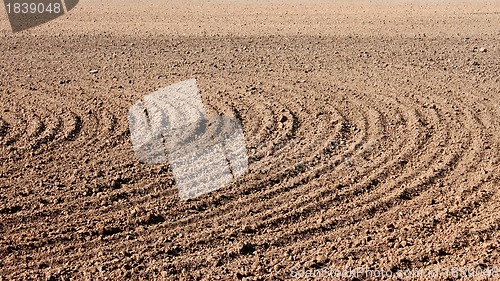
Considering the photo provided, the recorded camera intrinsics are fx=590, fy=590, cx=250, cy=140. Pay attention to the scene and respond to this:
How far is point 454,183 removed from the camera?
223 inches

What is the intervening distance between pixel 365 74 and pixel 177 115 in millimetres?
3112

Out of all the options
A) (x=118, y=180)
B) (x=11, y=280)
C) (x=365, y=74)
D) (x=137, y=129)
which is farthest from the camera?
(x=365, y=74)

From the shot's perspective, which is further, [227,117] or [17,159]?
[227,117]

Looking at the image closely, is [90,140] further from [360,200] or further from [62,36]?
[62,36]

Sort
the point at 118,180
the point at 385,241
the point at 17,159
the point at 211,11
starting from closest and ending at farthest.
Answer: the point at 385,241
the point at 118,180
the point at 17,159
the point at 211,11

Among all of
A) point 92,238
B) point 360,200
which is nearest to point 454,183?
point 360,200

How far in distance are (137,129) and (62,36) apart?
5258mm

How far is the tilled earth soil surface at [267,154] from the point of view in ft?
15.6

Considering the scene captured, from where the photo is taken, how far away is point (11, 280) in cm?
446

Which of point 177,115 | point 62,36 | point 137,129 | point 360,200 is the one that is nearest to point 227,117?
point 177,115

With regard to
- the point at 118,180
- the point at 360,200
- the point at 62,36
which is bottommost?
the point at 360,200

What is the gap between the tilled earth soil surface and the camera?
15.6 feet

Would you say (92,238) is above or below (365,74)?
below

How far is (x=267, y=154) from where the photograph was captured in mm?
6340
